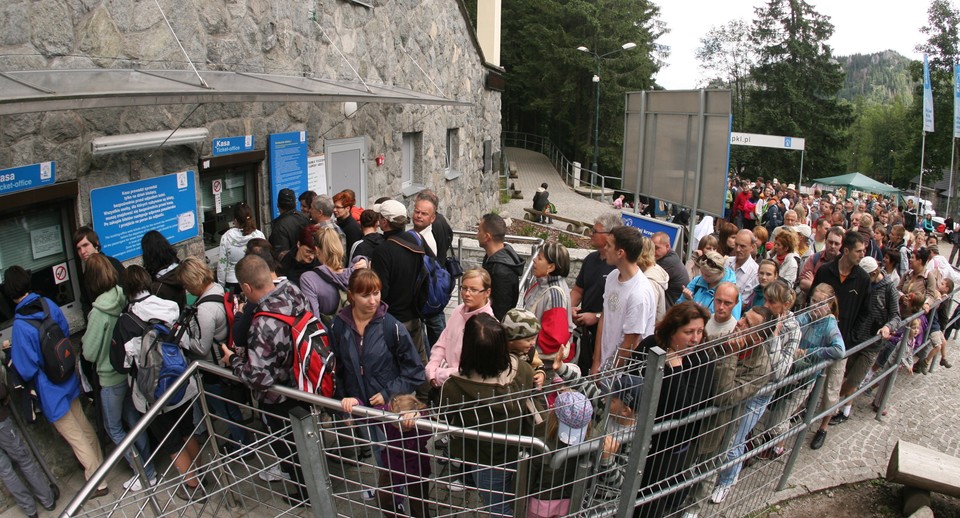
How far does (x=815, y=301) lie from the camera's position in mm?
5402

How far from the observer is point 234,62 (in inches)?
273

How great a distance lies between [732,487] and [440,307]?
258 cm

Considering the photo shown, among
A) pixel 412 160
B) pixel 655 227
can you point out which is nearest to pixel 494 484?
pixel 655 227

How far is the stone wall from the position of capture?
4762 millimetres

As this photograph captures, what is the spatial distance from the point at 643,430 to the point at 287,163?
5921 millimetres

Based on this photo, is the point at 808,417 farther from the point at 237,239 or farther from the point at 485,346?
the point at 237,239

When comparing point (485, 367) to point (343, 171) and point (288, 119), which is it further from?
point (343, 171)

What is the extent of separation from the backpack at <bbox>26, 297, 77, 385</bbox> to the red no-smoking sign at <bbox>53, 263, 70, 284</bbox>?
87cm

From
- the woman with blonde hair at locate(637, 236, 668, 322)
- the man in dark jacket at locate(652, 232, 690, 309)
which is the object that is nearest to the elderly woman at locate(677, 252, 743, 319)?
the man in dark jacket at locate(652, 232, 690, 309)

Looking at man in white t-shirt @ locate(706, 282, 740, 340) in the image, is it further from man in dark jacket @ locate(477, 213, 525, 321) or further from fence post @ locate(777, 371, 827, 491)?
man in dark jacket @ locate(477, 213, 525, 321)

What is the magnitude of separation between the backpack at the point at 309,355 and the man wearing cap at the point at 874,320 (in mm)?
4464

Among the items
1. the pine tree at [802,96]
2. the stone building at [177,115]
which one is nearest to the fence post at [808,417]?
the stone building at [177,115]

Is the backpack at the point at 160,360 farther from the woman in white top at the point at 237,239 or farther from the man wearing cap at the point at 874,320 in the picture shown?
the man wearing cap at the point at 874,320

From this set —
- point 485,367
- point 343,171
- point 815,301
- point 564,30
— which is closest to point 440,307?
point 485,367
